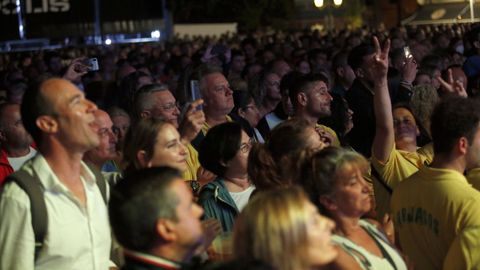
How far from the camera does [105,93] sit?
11.6 m

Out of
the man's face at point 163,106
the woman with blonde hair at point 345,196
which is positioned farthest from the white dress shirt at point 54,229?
the man's face at point 163,106

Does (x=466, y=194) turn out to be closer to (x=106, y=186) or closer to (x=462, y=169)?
(x=462, y=169)

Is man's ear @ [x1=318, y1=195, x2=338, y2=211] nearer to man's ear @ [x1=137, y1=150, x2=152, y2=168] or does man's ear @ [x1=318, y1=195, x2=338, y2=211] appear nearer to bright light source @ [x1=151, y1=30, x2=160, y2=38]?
man's ear @ [x1=137, y1=150, x2=152, y2=168]

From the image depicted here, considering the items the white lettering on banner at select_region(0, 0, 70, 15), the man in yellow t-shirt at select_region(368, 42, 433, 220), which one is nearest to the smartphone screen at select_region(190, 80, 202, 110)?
the man in yellow t-shirt at select_region(368, 42, 433, 220)

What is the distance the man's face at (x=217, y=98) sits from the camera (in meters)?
7.78

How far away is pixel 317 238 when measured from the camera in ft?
11.8

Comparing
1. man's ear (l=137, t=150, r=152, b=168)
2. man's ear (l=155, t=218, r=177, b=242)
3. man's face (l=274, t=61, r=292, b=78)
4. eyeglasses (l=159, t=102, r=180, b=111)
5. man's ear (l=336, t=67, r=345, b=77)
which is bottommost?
man's face (l=274, t=61, r=292, b=78)

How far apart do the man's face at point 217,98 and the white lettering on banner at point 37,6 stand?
12.7 m

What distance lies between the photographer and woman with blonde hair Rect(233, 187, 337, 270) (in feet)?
11.5

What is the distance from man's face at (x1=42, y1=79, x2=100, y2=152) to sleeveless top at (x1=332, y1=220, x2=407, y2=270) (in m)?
1.13

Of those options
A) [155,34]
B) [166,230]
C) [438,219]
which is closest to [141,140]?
[438,219]

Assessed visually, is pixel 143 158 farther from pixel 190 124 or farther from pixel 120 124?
pixel 120 124

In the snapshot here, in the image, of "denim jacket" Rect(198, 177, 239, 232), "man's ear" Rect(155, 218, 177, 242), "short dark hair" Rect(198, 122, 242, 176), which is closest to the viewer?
"man's ear" Rect(155, 218, 177, 242)

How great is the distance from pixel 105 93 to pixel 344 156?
7273 mm
